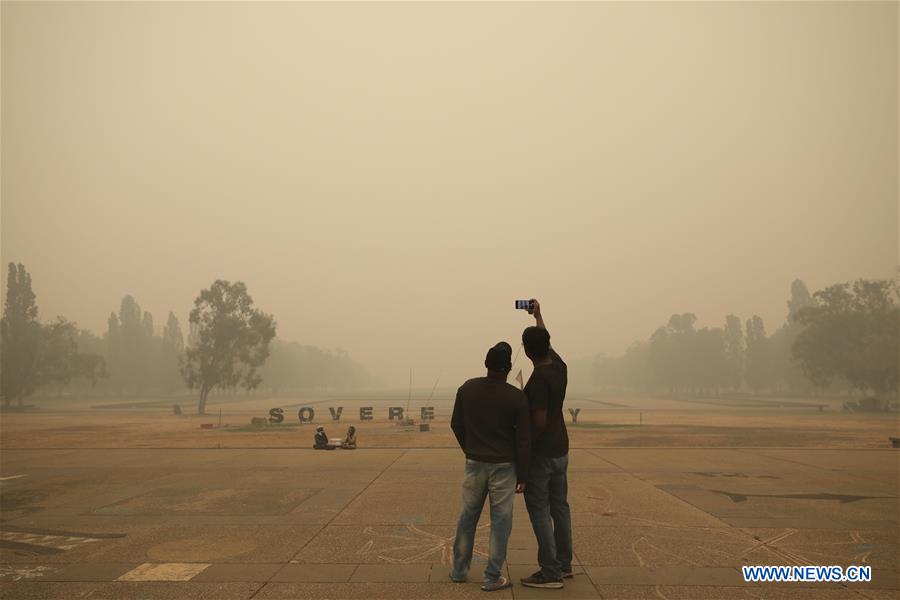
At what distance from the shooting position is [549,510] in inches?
232

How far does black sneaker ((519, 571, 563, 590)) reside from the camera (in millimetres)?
5699

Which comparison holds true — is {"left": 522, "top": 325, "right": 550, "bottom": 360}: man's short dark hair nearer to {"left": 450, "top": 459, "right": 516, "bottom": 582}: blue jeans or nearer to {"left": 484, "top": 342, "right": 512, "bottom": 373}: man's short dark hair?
{"left": 484, "top": 342, "right": 512, "bottom": 373}: man's short dark hair

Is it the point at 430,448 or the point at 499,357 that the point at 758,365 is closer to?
the point at 430,448

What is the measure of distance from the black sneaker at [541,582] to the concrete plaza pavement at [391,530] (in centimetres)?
10

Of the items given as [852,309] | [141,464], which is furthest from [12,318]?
Answer: [852,309]

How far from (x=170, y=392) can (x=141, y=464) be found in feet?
359

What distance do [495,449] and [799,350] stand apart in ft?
234

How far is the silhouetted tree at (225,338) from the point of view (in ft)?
173

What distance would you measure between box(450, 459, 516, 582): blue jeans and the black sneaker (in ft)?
1.07

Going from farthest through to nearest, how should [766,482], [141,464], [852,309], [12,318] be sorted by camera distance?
[12,318]
[852,309]
[141,464]
[766,482]

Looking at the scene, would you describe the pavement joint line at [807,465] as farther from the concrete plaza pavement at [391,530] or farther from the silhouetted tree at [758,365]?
the silhouetted tree at [758,365]

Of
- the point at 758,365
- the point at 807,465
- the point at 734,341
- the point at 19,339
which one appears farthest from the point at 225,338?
the point at 734,341

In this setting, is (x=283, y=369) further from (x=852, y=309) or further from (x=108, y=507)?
(x=108, y=507)

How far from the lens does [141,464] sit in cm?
1550
